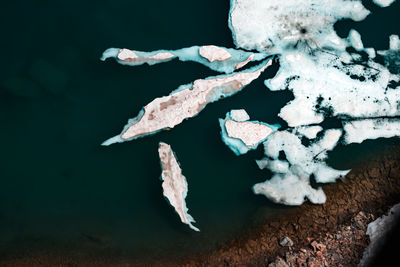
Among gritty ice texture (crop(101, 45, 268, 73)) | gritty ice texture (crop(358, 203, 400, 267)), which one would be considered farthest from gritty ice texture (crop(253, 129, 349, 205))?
gritty ice texture (crop(101, 45, 268, 73))

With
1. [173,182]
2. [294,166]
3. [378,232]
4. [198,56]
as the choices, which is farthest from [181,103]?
[378,232]

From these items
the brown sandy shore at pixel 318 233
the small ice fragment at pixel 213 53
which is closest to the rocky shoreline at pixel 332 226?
the brown sandy shore at pixel 318 233

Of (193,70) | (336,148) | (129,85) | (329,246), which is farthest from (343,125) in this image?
(129,85)

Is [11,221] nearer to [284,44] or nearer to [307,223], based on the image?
[307,223]

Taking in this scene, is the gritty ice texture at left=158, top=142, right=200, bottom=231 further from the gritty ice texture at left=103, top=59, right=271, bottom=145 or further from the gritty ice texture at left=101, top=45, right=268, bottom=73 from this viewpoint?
the gritty ice texture at left=101, top=45, right=268, bottom=73

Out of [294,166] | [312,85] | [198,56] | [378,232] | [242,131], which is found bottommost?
[378,232]

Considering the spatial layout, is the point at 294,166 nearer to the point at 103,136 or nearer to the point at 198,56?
the point at 198,56
